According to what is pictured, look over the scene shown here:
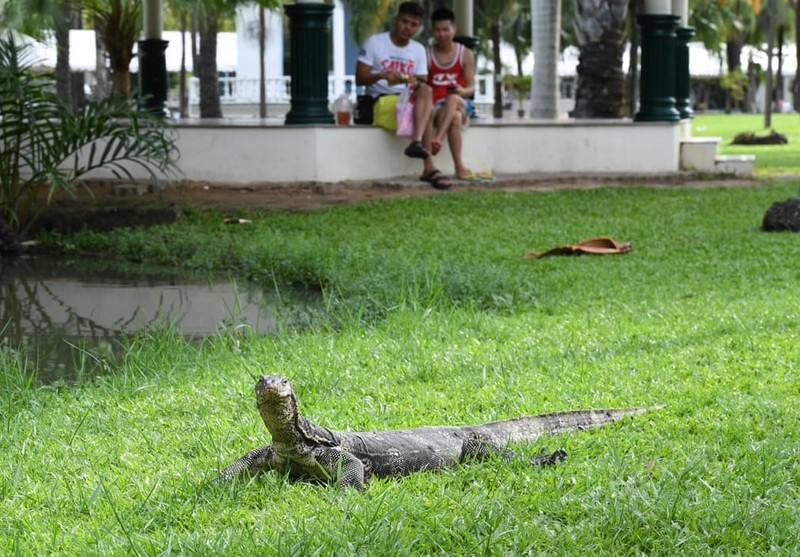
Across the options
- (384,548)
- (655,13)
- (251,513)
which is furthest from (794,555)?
(655,13)

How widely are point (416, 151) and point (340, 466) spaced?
8824 millimetres

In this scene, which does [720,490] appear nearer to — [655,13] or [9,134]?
[9,134]

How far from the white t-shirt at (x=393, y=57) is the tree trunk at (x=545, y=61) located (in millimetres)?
5667

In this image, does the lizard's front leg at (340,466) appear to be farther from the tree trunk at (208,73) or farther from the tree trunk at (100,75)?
the tree trunk at (100,75)

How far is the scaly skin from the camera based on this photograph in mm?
3465

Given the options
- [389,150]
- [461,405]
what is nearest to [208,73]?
[389,150]

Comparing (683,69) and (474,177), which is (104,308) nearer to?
(474,177)

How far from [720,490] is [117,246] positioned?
7081 mm

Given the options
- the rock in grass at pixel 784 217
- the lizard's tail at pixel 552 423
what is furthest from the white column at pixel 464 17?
the lizard's tail at pixel 552 423

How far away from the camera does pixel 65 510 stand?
11.6ft

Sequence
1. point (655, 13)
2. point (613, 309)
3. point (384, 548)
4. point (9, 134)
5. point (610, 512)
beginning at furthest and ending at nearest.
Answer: point (655, 13)
point (9, 134)
point (613, 309)
point (610, 512)
point (384, 548)

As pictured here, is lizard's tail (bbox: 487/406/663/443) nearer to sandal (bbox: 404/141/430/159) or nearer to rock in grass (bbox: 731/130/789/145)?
sandal (bbox: 404/141/430/159)

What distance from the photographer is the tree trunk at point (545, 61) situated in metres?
18.0

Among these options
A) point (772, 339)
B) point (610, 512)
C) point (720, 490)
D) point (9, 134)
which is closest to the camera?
point (610, 512)
